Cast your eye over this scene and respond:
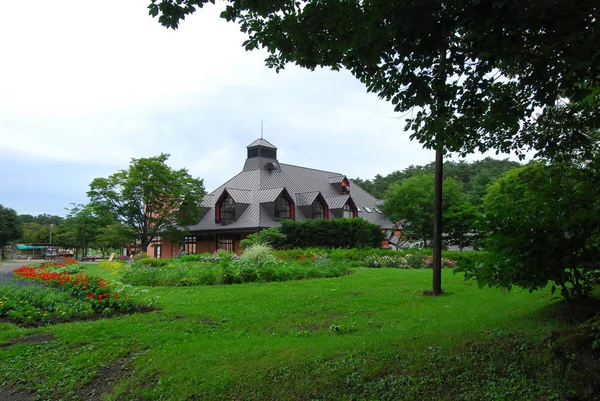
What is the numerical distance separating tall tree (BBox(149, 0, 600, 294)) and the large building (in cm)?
2757

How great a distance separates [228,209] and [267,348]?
30194 millimetres

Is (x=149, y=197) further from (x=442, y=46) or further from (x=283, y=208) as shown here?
(x=442, y=46)

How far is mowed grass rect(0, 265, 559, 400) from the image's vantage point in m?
4.68

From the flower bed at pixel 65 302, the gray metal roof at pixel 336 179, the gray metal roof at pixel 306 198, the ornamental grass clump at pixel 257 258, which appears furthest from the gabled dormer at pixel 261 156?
the flower bed at pixel 65 302

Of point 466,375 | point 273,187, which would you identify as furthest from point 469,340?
point 273,187

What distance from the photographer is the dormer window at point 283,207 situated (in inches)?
1384

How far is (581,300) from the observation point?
18.5 feet

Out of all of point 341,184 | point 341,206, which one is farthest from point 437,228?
point 341,184

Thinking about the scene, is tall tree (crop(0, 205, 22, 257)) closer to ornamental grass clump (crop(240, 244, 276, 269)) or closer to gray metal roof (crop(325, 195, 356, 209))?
gray metal roof (crop(325, 195, 356, 209))

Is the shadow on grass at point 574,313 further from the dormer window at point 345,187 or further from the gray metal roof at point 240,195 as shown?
the dormer window at point 345,187

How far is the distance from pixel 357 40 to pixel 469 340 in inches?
144

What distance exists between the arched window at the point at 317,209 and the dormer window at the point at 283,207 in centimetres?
217

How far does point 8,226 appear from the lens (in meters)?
50.4

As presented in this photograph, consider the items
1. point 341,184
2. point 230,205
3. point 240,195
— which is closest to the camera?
point 230,205
